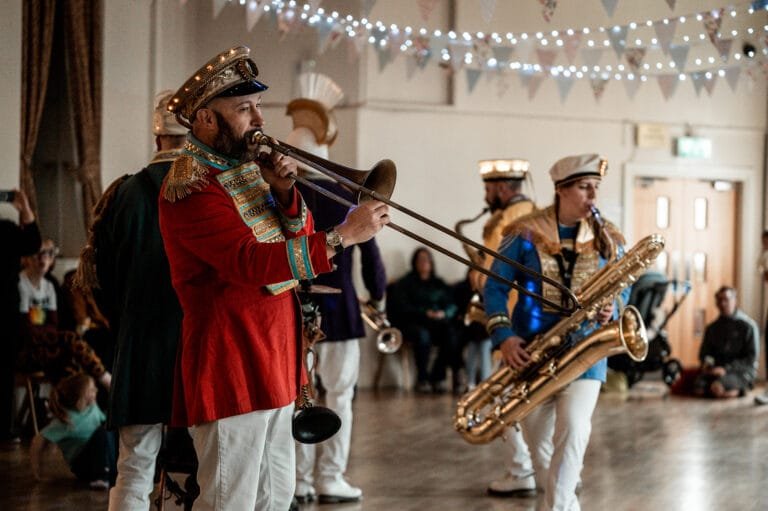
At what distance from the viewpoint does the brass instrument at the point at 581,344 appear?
3.95m

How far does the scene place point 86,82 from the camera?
8.12 meters

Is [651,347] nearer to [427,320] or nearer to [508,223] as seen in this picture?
[427,320]

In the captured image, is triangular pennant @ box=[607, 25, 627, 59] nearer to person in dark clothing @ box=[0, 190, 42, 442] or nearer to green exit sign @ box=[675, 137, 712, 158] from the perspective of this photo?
green exit sign @ box=[675, 137, 712, 158]

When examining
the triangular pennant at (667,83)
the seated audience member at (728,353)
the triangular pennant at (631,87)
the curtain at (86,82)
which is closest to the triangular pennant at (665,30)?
the triangular pennant at (667,83)

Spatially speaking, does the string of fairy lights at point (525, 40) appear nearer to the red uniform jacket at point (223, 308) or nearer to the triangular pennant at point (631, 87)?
the triangular pennant at point (631, 87)

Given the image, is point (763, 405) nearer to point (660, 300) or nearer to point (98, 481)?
point (660, 300)

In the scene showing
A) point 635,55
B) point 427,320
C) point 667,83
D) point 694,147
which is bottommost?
point 427,320

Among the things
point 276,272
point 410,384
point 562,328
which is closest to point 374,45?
point 410,384

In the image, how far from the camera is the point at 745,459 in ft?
20.8

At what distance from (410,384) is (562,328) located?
625cm

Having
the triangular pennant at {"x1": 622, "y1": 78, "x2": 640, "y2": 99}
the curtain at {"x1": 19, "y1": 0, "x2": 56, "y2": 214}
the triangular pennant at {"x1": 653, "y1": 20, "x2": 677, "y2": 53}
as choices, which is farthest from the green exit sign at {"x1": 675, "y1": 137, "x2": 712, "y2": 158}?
the curtain at {"x1": 19, "y1": 0, "x2": 56, "y2": 214}

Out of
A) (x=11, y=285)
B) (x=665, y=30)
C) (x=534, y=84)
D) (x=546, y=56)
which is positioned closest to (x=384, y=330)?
(x=11, y=285)

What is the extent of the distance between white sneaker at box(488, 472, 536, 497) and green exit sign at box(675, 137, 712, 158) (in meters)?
6.77

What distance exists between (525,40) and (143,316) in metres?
6.28
